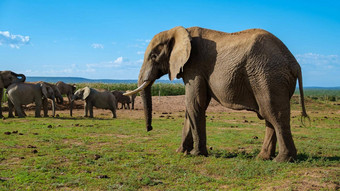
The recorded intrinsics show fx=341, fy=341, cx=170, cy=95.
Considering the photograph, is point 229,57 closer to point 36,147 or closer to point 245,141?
point 245,141

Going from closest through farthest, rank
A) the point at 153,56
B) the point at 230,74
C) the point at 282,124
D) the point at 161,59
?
the point at 282,124, the point at 230,74, the point at 161,59, the point at 153,56

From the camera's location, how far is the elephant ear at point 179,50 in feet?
26.7

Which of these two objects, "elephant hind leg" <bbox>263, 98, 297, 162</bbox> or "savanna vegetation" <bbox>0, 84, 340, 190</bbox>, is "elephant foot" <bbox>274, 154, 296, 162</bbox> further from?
"savanna vegetation" <bbox>0, 84, 340, 190</bbox>

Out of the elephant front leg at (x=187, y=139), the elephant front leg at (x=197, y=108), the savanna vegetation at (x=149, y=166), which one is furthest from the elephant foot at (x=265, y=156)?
the elephant front leg at (x=187, y=139)

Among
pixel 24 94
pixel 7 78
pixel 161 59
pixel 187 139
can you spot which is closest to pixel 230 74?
pixel 161 59

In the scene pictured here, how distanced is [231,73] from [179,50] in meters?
1.45

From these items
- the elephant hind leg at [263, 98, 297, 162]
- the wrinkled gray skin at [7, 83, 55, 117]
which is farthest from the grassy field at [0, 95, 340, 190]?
the wrinkled gray skin at [7, 83, 55, 117]

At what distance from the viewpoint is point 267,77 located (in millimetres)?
7402

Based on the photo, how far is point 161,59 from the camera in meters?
8.98

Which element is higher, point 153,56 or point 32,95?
point 153,56

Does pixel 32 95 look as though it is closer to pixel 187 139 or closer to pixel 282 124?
pixel 187 139

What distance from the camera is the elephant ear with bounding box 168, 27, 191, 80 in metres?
8.15

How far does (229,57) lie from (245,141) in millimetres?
4333

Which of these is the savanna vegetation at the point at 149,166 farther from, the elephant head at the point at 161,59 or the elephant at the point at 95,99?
the elephant at the point at 95,99
